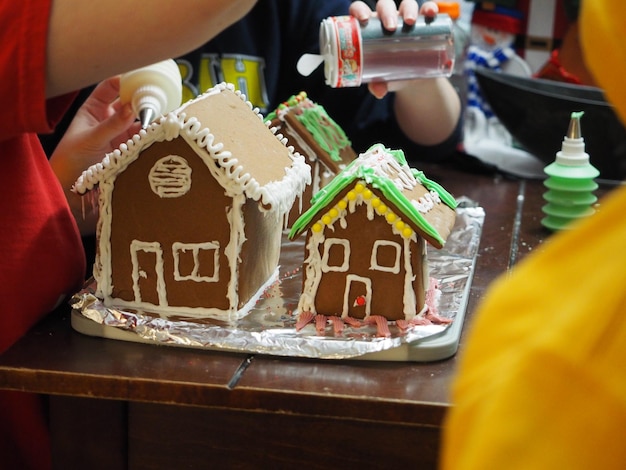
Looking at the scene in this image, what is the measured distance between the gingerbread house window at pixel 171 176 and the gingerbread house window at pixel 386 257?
214 mm

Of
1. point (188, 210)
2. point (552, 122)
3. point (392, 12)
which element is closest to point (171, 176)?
point (188, 210)

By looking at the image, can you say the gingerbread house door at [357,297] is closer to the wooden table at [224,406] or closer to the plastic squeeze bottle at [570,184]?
the wooden table at [224,406]

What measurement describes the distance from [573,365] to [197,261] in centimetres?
63

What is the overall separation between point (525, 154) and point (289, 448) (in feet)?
4.02

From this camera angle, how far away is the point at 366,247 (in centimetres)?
93

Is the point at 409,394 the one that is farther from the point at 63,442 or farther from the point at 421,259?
the point at 63,442

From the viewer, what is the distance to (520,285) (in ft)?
1.29

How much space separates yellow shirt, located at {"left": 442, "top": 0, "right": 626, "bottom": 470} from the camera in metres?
0.37

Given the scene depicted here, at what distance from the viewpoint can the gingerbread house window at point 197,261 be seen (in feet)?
3.11

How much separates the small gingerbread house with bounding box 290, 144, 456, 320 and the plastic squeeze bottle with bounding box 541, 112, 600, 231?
0.42 metres

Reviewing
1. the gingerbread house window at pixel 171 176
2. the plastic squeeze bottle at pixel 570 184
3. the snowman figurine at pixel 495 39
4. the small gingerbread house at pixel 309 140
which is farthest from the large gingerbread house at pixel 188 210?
the snowman figurine at pixel 495 39

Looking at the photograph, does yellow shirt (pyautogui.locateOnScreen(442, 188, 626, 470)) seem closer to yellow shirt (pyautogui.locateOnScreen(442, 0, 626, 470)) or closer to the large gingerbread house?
yellow shirt (pyautogui.locateOnScreen(442, 0, 626, 470))

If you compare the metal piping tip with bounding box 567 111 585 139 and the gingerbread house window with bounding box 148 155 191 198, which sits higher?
the gingerbread house window with bounding box 148 155 191 198

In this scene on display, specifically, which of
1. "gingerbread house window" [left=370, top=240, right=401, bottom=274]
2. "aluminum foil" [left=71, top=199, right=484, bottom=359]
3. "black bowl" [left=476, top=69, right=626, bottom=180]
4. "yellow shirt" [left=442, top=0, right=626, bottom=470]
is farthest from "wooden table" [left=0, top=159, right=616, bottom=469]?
"black bowl" [left=476, top=69, right=626, bottom=180]
